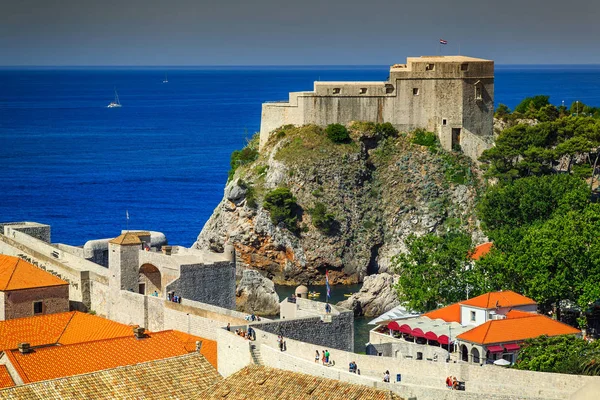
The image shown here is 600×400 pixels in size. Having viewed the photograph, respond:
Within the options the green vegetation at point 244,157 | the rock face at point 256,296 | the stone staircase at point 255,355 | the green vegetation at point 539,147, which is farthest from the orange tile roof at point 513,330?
the green vegetation at point 244,157

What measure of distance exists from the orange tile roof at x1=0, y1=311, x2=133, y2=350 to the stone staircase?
389 inches

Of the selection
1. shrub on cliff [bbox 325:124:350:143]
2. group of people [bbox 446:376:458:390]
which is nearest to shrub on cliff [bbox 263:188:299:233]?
shrub on cliff [bbox 325:124:350:143]

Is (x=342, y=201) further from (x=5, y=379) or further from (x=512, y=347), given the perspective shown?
(x=5, y=379)

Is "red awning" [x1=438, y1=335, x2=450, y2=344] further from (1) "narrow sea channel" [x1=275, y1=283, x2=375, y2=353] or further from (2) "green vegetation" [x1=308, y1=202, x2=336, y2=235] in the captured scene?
(2) "green vegetation" [x1=308, y1=202, x2=336, y2=235]

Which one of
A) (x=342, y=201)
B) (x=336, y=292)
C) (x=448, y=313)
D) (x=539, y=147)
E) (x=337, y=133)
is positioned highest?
(x=337, y=133)

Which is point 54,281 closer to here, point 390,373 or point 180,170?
point 390,373

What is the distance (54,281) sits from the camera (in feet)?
190

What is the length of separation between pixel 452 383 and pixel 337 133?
55.2 meters

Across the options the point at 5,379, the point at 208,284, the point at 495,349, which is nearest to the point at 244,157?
the point at 208,284

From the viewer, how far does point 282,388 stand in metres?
40.2

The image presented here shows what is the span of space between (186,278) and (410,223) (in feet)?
124

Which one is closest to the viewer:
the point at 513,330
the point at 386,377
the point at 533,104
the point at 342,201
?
the point at 386,377

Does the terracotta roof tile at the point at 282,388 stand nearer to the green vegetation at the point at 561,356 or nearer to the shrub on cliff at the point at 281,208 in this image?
the green vegetation at the point at 561,356

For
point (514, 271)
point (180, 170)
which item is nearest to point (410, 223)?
point (514, 271)
